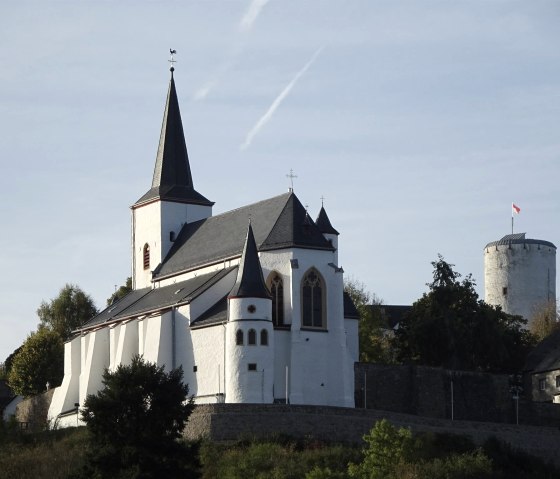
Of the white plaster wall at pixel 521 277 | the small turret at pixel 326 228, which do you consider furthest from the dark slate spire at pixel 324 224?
the white plaster wall at pixel 521 277

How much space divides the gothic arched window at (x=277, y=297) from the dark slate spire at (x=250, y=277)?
1558 mm

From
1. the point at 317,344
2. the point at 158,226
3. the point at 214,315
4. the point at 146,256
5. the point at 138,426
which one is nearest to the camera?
the point at 138,426

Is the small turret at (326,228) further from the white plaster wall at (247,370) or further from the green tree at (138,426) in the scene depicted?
the green tree at (138,426)

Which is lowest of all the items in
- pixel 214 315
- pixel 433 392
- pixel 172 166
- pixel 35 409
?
pixel 433 392

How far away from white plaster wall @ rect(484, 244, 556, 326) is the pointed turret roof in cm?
3387

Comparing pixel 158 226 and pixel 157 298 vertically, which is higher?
pixel 158 226

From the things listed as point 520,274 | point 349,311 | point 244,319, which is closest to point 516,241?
point 520,274

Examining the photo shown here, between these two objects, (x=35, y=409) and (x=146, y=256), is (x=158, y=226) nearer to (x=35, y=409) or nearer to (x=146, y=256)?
(x=146, y=256)

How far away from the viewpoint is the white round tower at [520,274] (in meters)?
118

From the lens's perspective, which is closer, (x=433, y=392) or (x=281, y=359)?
(x=281, y=359)

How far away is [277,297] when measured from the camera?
7531cm

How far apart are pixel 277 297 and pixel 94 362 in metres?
15.0

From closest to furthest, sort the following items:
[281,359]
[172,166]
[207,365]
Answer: [281,359]
[207,365]
[172,166]

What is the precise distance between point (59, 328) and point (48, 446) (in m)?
45.3
